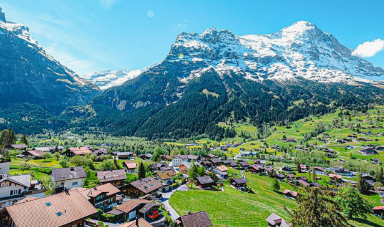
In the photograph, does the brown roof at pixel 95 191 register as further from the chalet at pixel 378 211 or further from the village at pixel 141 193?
the chalet at pixel 378 211

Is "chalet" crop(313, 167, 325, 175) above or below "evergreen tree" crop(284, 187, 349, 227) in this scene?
below

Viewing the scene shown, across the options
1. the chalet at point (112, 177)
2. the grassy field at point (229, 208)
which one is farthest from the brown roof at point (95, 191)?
the grassy field at point (229, 208)

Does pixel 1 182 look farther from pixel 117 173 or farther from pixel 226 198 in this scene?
pixel 226 198

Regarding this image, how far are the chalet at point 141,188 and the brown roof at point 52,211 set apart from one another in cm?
2626

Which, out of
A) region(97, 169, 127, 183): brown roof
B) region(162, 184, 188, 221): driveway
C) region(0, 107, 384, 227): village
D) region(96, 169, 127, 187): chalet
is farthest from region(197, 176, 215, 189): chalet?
region(97, 169, 127, 183): brown roof

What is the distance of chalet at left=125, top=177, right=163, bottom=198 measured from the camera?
6210cm

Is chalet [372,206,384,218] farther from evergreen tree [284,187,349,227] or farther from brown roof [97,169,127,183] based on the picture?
brown roof [97,169,127,183]

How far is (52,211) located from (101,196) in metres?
20.5

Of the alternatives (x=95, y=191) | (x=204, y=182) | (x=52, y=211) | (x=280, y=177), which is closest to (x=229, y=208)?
(x=204, y=182)

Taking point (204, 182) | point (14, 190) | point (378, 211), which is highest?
point (14, 190)

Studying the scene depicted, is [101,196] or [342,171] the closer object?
[101,196]

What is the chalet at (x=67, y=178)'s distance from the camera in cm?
5734

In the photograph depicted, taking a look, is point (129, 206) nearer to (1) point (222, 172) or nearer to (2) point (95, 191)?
(2) point (95, 191)

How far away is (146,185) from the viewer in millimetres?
65312
